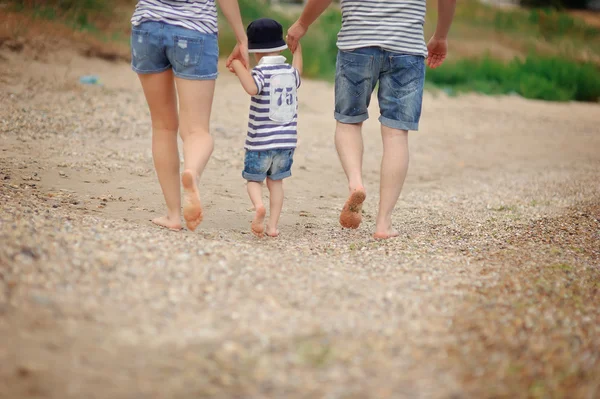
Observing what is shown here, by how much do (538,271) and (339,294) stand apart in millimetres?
1078

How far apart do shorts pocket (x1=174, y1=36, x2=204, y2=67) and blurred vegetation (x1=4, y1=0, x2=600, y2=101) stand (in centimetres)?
701

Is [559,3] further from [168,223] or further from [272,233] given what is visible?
[168,223]

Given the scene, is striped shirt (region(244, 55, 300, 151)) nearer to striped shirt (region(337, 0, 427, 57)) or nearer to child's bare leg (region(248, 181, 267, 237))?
child's bare leg (region(248, 181, 267, 237))

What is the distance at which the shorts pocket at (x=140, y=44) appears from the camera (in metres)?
3.42

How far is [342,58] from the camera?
155 inches

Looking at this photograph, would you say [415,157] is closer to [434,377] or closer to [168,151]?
[168,151]

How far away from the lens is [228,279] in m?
2.83

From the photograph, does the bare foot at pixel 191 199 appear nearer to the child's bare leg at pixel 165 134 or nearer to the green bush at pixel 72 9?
the child's bare leg at pixel 165 134

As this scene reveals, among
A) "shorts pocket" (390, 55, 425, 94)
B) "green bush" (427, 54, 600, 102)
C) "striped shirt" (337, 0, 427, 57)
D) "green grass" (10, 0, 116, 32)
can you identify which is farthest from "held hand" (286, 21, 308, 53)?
"green bush" (427, 54, 600, 102)

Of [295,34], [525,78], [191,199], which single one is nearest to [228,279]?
[191,199]

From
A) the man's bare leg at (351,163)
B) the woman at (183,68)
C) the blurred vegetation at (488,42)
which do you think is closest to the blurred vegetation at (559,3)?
the blurred vegetation at (488,42)

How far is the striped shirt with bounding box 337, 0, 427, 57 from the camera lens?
12.5ft

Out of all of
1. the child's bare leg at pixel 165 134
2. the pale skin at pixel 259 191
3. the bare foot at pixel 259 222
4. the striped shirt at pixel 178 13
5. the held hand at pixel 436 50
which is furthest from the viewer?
the held hand at pixel 436 50

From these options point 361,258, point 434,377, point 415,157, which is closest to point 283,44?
point 361,258
